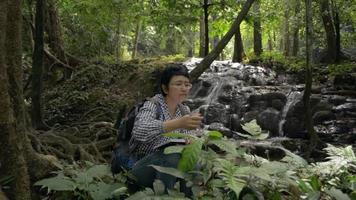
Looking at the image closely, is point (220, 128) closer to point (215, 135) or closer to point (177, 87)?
point (177, 87)

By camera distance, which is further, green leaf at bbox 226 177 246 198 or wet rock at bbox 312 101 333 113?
wet rock at bbox 312 101 333 113

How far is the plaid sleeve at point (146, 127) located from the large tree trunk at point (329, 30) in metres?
10.2

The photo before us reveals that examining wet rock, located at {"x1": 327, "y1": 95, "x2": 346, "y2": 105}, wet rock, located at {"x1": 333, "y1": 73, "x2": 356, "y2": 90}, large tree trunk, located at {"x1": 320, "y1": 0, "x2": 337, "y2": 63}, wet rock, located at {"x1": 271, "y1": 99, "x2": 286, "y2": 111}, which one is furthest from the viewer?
large tree trunk, located at {"x1": 320, "y1": 0, "x2": 337, "y2": 63}

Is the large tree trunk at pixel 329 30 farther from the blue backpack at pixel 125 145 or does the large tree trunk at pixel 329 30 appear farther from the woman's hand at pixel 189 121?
the woman's hand at pixel 189 121

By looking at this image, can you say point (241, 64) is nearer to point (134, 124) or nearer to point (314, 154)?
point (314, 154)

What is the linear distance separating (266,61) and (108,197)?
44.7 ft

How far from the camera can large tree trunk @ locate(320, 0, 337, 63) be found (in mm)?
12427

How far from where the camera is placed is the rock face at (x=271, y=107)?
32.7 feet

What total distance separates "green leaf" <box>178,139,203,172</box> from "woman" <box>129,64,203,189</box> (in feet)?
0.45

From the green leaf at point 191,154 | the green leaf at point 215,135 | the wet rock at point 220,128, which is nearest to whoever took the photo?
the green leaf at point 191,154

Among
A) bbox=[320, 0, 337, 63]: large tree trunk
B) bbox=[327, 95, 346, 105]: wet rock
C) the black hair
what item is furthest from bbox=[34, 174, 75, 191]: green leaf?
bbox=[320, 0, 337, 63]: large tree trunk

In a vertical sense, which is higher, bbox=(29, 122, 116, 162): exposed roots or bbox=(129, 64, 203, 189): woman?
bbox=(129, 64, 203, 189): woman

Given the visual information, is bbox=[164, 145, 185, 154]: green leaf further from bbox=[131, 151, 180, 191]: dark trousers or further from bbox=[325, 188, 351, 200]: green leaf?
bbox=[325, 188, 351, 200]: green leaf

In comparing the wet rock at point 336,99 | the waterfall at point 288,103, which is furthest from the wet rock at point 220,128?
the wet rock at point 336,99
